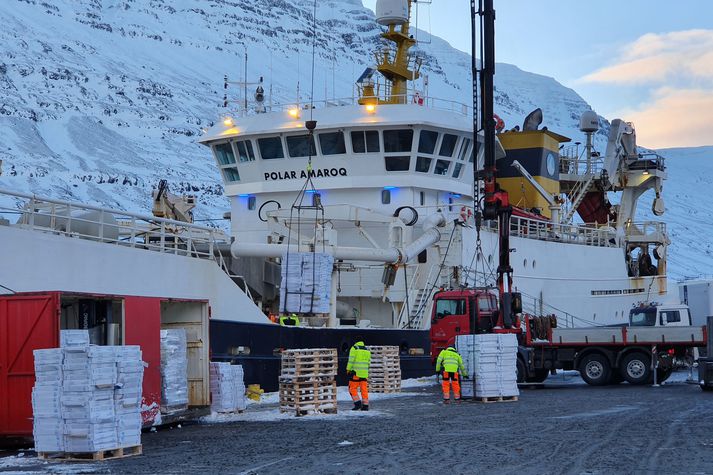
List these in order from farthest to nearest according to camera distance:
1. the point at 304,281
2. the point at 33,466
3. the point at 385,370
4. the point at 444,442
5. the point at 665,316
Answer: the point at 665,316
the point at 385,370
the point at 304,281
the point at 444,442
the point at 33,466

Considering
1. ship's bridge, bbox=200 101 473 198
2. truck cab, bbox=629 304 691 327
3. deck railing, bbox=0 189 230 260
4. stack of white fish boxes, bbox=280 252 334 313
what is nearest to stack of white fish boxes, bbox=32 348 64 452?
deck railing, bbox=0 189 230 260

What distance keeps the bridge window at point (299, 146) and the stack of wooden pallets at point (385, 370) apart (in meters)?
6.43

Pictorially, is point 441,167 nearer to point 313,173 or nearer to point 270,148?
point 313,173

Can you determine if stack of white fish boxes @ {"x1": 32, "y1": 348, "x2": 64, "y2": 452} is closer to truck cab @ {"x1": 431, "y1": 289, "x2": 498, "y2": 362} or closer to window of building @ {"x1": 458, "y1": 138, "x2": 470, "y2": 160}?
truck cab @ {"x1": 431, "y1": 289, "x2": 498, "y2": 362}

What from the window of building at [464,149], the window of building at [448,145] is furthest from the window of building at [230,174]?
the window of building at [464,149]

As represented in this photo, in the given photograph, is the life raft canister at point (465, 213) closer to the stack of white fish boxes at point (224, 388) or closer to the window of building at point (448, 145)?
the window of building at point (448, 145)

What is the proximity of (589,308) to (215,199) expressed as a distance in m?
76.3

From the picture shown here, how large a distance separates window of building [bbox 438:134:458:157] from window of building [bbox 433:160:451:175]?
0.62ft

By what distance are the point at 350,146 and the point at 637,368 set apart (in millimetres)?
8594

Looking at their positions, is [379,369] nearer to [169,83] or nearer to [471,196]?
[471,196]

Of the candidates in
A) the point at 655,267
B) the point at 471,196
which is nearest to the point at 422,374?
the point at 471,196

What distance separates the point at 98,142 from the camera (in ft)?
420

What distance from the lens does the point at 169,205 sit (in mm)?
25625

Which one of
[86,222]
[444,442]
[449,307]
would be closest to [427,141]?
[449,307]
